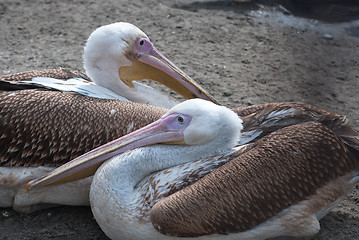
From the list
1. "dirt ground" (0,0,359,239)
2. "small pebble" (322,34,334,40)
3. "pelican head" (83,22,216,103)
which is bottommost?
"dirt ground" (0,0,359,239)

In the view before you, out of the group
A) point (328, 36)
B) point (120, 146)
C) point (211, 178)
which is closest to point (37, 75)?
point (120, 146)

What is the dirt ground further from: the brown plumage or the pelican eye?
the pelican eye

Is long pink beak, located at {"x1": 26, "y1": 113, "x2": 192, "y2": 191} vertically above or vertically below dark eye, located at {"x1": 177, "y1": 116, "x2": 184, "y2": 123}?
below

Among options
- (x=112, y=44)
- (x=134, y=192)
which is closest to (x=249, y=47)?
(x=112, y=44)

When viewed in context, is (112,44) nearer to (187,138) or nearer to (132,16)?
(187,138)

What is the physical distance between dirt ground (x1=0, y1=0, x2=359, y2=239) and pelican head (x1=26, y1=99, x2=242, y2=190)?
1.79 feet

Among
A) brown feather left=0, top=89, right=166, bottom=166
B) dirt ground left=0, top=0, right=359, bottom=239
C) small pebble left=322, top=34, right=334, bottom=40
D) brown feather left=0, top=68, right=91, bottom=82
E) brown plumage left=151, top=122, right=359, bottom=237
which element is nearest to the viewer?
brown plumage left=151, top=122, right=359, bottom=237

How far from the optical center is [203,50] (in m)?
5.96

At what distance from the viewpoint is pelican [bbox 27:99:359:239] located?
2643mm

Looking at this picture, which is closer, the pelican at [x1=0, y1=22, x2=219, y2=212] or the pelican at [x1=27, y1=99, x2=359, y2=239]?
the pelican at [x1=27, y1=99, x2=359, y2=239]

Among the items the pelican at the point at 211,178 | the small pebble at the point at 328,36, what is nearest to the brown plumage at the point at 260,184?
the pelican at the point at 211,178

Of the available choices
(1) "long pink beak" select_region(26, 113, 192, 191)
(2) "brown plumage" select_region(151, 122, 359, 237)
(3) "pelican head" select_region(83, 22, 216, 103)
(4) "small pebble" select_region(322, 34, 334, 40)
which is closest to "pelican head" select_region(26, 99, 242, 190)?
(1) "long pink beak" select_region(26, 113, 192, 191)

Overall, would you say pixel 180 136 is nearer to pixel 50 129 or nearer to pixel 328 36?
pixel 50 129

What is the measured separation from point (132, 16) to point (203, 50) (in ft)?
4.65
